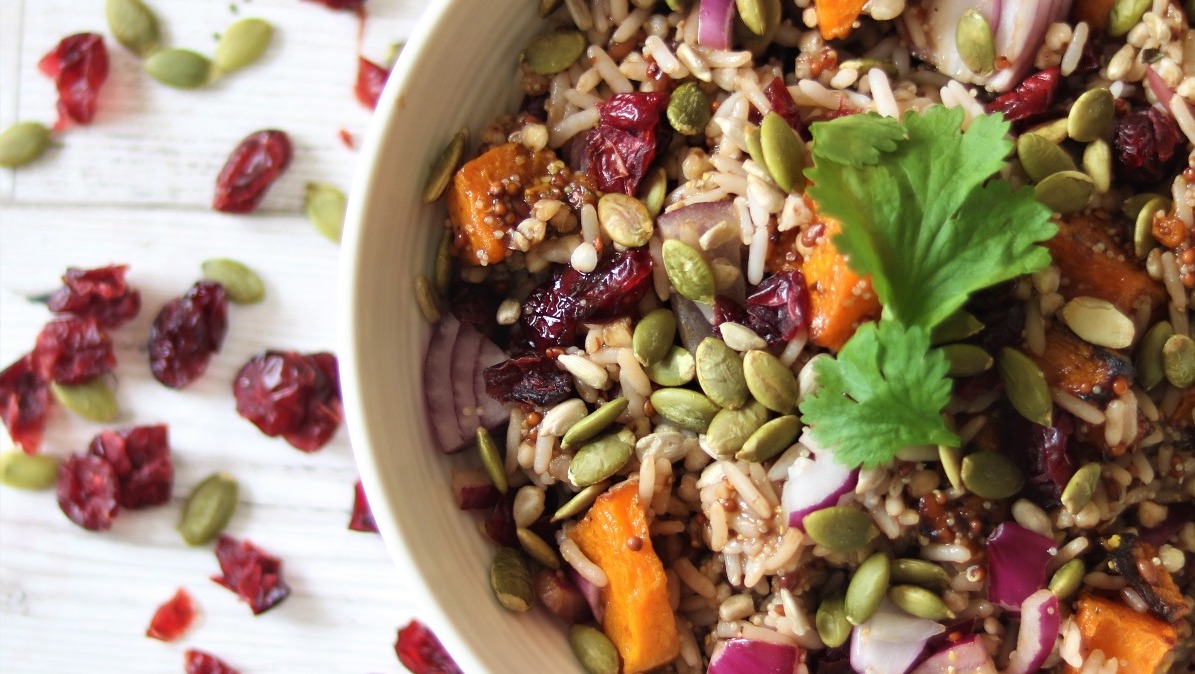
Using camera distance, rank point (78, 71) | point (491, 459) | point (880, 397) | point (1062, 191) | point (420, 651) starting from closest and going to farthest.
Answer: point (880, 397) < point (1062, 191) < point (491, 459) < point (420, 651) < point (78, 71)

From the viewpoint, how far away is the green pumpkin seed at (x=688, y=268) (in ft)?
7.18

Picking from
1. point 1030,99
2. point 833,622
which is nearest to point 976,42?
point 1030,99

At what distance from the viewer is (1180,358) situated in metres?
2.19

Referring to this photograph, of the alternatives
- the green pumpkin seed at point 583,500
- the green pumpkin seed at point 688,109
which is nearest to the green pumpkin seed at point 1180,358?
the green pumpkin seed at point 688,109

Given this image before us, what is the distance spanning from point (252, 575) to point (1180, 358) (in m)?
2.62

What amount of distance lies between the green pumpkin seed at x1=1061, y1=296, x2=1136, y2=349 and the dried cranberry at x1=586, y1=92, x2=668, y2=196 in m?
0.99

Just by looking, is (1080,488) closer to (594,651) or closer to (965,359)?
(965,359)

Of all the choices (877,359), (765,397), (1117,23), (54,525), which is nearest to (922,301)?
(877,359)

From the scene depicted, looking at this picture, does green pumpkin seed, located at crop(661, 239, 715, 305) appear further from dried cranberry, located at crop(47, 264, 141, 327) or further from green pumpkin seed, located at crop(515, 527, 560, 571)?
dried cranberry, located at crop(47, 264, 141, 327)

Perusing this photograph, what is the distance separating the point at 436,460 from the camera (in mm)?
2393

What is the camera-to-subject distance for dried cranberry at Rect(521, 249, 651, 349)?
7.43 ft

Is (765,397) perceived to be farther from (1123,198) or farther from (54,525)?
(54,525)

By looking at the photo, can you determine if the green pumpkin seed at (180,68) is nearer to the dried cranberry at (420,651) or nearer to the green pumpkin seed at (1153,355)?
the dried cranberry at (420,651)

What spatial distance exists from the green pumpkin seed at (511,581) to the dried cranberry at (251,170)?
1.49 meters
